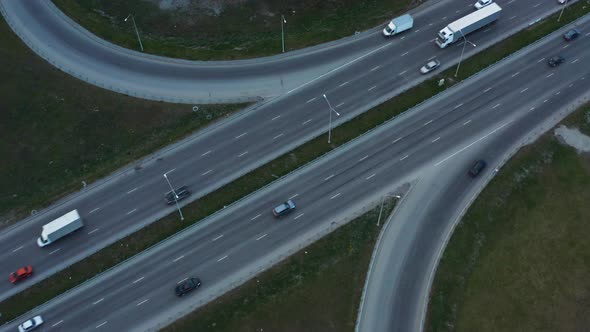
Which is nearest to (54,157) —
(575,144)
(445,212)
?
(445,212)

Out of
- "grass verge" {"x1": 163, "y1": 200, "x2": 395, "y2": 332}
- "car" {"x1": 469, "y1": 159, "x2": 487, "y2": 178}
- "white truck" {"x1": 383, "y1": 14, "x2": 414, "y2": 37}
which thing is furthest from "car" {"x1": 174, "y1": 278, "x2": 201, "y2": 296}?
"white truck" {"x1": 383, "y1": 14, "x2": 414, "y2": 37}

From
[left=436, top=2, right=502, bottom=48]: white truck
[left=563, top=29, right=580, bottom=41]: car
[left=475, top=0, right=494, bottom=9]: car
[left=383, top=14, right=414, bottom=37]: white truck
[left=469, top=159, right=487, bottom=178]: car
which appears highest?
[left=383, top=14, right=414, bottom=37]: white truck

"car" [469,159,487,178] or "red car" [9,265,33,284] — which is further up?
"red car" [9,265,33,284]

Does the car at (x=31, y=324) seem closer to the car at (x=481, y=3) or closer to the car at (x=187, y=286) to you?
the car at (x=187, y=286)

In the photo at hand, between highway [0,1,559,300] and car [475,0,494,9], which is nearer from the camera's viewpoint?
highway [0,1,559,300]

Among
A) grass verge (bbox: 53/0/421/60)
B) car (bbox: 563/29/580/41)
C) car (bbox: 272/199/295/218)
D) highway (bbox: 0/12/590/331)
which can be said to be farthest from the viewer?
grass verge (bbox: 53/0/421/60)

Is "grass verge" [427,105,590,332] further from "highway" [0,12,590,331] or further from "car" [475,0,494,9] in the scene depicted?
"car" [475,0,494,9]

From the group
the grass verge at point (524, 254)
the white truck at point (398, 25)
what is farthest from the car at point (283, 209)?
the white truck at point (398, 25)

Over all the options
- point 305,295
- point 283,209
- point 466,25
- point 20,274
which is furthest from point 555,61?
point 20,274
